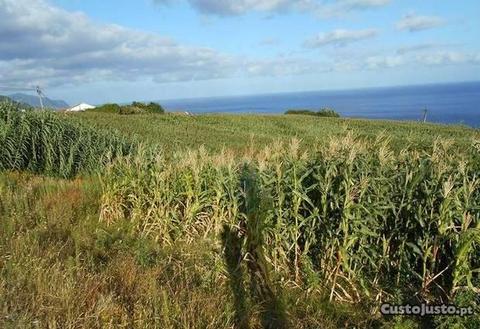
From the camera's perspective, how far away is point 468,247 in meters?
3.80

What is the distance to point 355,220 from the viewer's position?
4230 millimetres

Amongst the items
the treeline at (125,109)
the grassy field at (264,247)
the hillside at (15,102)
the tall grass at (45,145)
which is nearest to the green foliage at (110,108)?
the treeline at (125,109)

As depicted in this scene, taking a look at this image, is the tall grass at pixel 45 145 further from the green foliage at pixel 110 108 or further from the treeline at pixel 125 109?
the green foliage at pixel 110 108

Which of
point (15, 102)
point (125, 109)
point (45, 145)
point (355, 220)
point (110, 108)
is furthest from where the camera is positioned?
point (110, 108)

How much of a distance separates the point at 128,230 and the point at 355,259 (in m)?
2.80

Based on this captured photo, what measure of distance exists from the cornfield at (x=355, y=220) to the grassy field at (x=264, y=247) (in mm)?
16

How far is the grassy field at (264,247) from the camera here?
3652mm

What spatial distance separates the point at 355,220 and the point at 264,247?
1.05m

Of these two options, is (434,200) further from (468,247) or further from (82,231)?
(82,231)

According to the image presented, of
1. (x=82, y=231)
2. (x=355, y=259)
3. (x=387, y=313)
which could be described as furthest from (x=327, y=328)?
(x=82, y=231)

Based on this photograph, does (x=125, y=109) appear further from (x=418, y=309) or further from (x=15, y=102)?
(x=418, y=309)

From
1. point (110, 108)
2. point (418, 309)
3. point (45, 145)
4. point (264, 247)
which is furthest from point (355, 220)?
point (110, 108)

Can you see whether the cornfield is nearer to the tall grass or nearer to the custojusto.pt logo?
the custojusto.pt logo

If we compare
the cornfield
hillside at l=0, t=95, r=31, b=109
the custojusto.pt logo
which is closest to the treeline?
hillside at l=0, t=95, r=31, b=109
